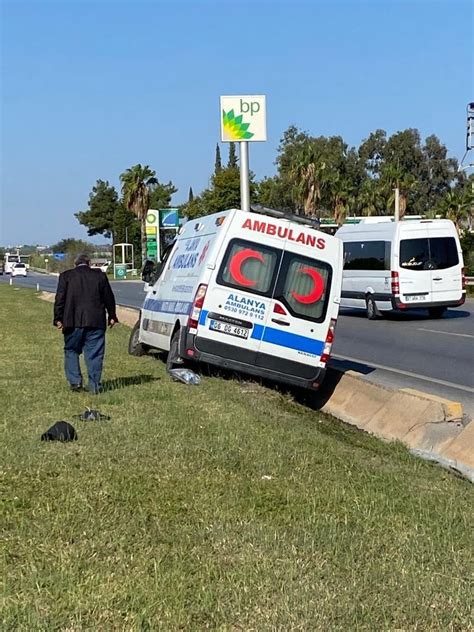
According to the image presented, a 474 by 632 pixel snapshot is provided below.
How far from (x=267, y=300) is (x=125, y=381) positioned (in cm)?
209

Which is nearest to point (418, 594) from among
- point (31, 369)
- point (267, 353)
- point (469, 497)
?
point (469, 497)

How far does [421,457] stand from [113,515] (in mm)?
3980

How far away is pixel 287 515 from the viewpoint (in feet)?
17.4

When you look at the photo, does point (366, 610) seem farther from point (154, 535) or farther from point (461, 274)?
point (461, 274)

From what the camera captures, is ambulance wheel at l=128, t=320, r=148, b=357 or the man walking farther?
ambulance wheel at l=128, t=320, r=148, b=357

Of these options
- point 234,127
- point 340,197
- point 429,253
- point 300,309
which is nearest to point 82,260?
point 300,309

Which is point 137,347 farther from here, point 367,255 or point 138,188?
point 138,188

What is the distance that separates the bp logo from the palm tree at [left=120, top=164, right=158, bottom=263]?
64.6 m

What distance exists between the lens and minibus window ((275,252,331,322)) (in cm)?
1146

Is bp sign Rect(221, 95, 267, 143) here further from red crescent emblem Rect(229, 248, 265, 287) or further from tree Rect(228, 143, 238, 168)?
tree Rect(228, 143, 238, 168)

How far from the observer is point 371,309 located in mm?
26094

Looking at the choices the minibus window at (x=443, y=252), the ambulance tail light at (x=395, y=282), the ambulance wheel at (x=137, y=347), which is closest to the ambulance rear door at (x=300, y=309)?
the ambulance wheel at (x=137, y=347)

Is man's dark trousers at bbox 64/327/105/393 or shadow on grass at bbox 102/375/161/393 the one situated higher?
man's dark trousers at bbox 64/327/105/393

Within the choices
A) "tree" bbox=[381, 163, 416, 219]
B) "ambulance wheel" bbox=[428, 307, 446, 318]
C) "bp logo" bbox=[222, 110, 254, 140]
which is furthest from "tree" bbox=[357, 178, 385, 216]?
"bp logo" bbox=[222, 110, 254, 140]
